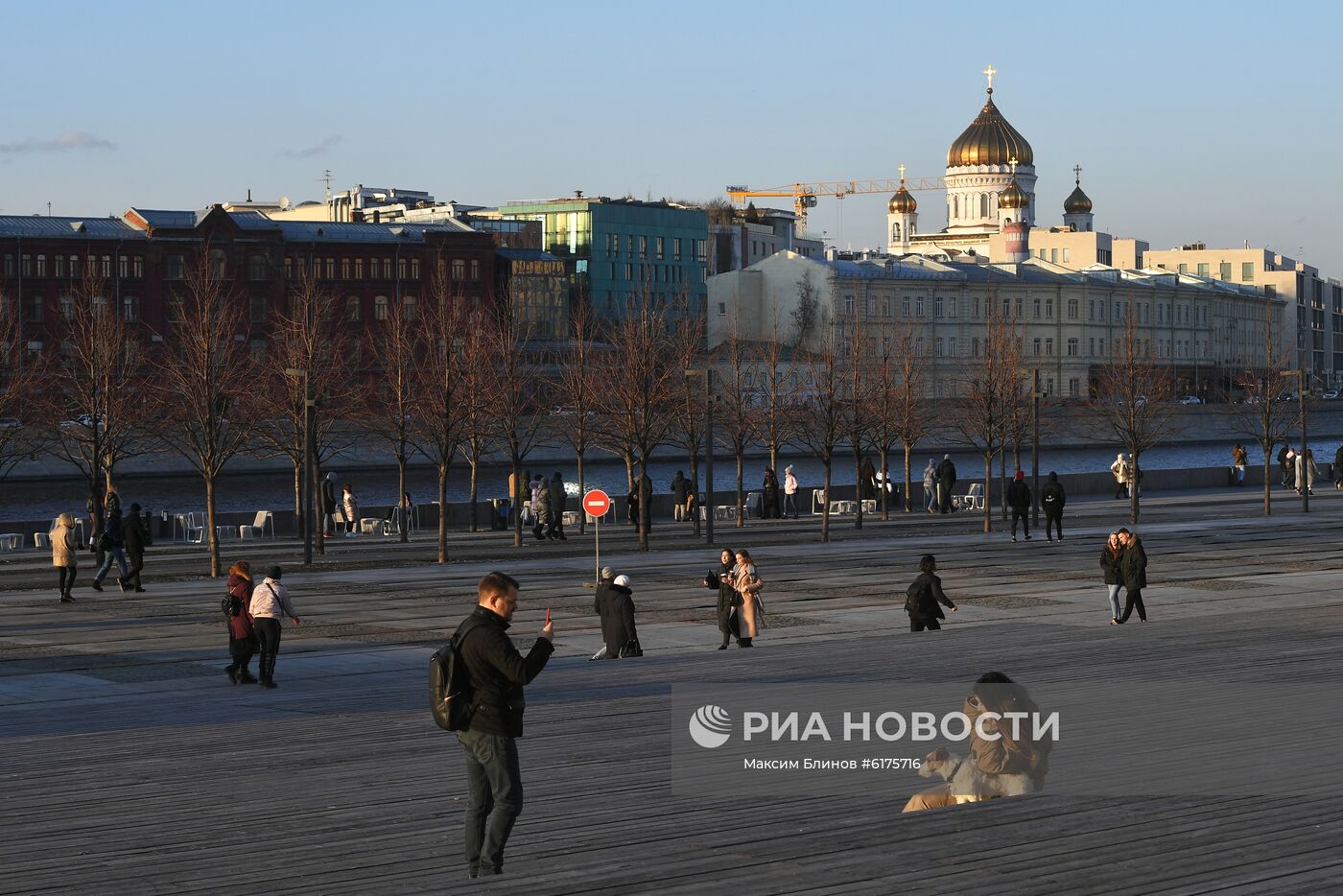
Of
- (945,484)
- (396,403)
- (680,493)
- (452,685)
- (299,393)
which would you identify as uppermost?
(299,393)

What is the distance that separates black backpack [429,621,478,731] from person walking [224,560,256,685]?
10.6m

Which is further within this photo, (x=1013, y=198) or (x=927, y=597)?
(x=1013, y=198)

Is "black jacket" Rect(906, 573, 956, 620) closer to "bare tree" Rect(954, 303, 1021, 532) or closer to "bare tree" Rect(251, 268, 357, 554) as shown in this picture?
"bare tree" Rect(251, 268, 357, 554)

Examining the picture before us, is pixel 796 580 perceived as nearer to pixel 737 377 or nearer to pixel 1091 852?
pixel 1091 852

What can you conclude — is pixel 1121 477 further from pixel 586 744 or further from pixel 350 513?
pixel 586 744

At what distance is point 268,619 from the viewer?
1931cm

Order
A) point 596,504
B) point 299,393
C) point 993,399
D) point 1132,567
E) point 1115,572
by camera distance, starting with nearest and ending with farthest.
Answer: point 1132,567, point 1115,572, point 596,504, point 299,393, point 993,399

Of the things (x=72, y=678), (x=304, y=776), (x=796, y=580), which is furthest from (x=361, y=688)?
(x=796, y=580)

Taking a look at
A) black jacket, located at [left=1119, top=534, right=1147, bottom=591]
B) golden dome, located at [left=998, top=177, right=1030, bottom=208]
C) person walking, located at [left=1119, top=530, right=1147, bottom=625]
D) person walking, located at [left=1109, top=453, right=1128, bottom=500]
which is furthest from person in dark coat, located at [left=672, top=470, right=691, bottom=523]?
golden dome, located at [left=998, top=177, right=1030, bottom=208]

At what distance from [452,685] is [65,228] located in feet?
328

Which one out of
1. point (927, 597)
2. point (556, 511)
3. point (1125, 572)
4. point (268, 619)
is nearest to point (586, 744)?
point (268, 619)

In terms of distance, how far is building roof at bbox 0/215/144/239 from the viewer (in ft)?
329

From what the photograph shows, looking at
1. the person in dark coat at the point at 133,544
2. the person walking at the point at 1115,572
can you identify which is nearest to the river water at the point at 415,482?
the person in dark coat at the point at 133,544

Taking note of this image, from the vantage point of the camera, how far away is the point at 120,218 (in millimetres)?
108500
